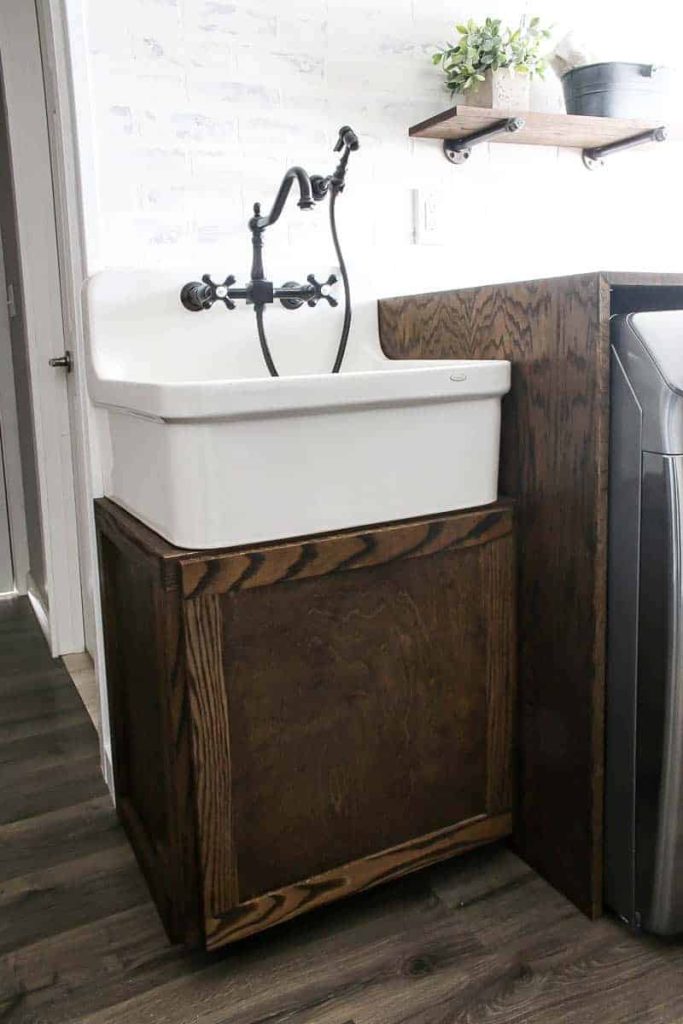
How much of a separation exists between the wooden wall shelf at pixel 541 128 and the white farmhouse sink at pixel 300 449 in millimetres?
579

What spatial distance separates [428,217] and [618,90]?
0.49 metres

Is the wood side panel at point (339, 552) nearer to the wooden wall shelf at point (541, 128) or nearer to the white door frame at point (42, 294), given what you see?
the wooden wall shelf at point (541, 128)

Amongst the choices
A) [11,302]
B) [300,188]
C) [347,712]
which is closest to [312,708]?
[347,712]

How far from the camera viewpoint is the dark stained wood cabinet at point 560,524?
1135 millimetres

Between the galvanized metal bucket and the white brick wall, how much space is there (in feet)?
0.37

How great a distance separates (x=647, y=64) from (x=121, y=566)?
4.95 feet

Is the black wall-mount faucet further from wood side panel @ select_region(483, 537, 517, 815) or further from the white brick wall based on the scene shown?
wood side panel @ select_region(483, 537, 517, 815)

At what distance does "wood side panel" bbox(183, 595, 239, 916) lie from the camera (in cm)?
105

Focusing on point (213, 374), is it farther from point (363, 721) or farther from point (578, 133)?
point (578, 133)

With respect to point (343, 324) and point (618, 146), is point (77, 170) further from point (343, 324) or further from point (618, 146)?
point (618, 146)

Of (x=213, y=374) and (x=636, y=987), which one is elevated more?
(x=213, y=374)

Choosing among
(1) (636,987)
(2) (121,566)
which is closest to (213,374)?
(2) (121,566)

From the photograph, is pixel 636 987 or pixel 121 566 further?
pixel 121 566

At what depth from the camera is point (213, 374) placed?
1483 mm
